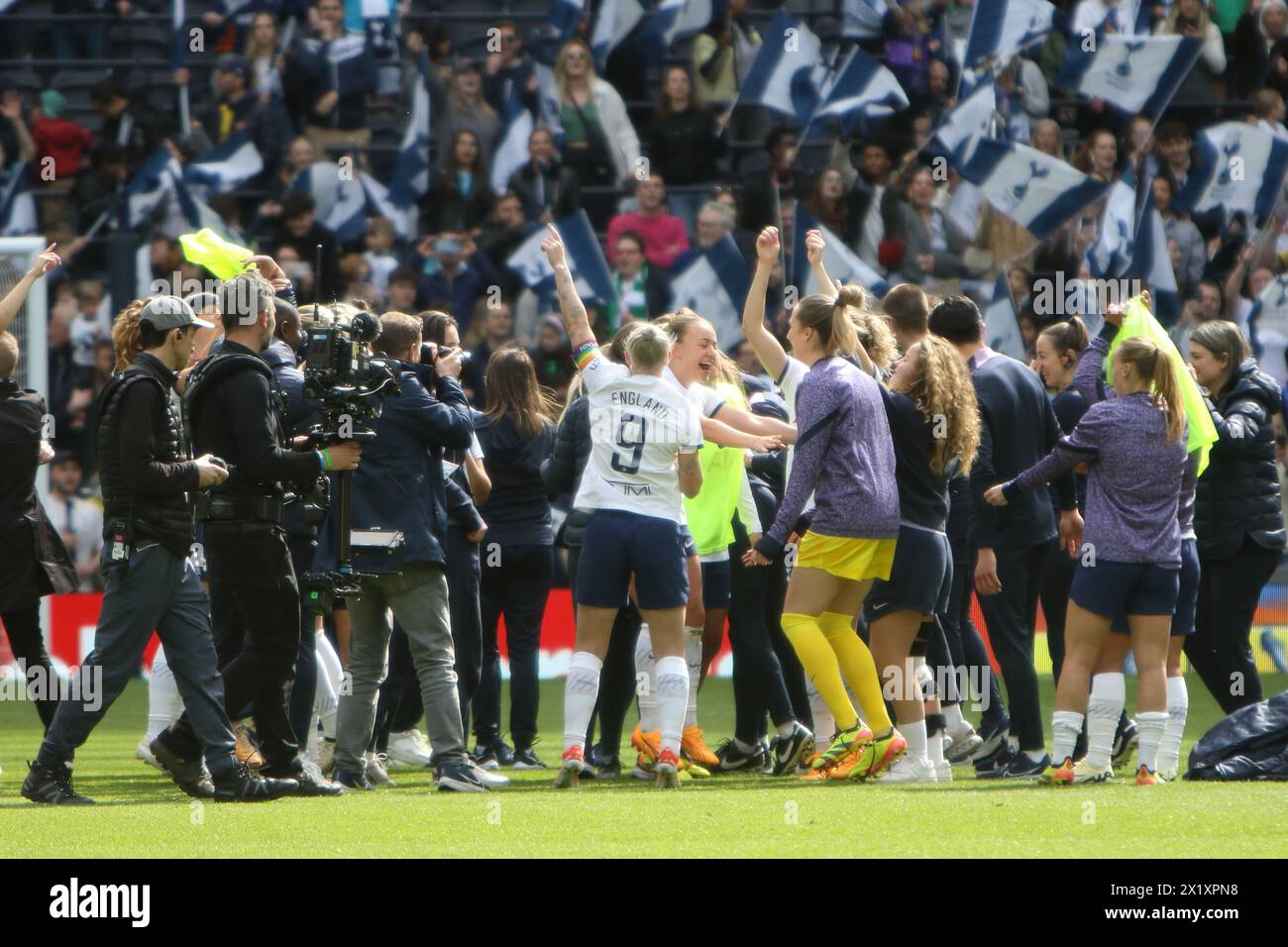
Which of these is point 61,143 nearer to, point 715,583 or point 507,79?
point 507,79

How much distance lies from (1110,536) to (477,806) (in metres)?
2.74

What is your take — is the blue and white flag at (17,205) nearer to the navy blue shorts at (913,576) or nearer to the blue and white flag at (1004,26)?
the blue and white flag at (1004,26)

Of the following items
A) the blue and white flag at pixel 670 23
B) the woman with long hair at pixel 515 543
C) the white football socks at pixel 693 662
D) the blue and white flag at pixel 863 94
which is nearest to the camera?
the white football socks at pixel 693 662

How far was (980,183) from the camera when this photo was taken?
16.5 metres

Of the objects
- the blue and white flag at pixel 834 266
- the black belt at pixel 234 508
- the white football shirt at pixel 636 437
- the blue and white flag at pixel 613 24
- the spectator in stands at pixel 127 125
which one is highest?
the blue and white flag at pixel 613 24

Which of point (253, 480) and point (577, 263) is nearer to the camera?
point (253, 480)

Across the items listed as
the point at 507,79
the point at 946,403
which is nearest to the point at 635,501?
the point at 946,403

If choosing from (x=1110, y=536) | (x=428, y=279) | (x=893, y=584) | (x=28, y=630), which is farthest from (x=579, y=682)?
(x=428, y=279)

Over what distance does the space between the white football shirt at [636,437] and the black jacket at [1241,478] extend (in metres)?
2.72

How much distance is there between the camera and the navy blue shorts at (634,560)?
299 inches

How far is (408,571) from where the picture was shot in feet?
25.2

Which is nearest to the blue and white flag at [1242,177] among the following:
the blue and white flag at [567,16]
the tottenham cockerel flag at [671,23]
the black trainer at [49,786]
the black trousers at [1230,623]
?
the tottenham cockerel flag at [671,23]

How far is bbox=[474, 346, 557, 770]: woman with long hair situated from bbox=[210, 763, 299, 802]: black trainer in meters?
1.99

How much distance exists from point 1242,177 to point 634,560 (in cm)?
1127
